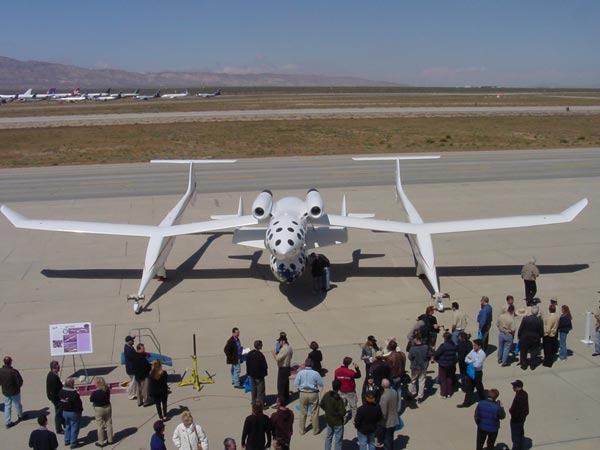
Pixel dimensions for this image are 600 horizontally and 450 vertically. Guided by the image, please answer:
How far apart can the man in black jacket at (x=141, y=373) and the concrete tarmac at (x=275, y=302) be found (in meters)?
0.27

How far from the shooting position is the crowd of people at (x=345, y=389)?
10.4 m

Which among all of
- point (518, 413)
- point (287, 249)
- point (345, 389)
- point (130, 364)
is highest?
point (287, 249)

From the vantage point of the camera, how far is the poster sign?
540 inches

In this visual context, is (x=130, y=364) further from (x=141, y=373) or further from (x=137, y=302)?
(x=137, y=302)

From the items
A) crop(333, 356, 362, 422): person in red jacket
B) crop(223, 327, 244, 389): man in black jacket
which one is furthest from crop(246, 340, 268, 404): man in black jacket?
crop(333, 356, 362, 422): person in red jacket

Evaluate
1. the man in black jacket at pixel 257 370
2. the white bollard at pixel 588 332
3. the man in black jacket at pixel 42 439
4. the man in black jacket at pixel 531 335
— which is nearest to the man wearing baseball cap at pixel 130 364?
the man in black jacket at pixel 257 370

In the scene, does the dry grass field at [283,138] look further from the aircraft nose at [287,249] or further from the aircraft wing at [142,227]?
the aircraft nose at [287,249]

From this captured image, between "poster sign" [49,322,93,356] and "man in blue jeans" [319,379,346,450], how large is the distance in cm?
606

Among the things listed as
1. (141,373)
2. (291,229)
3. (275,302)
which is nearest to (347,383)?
(141,373)

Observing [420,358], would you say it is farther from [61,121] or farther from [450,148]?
[61,121]

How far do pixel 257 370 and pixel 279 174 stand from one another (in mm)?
34282

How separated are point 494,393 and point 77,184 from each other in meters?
38.4

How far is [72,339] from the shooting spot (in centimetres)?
1381

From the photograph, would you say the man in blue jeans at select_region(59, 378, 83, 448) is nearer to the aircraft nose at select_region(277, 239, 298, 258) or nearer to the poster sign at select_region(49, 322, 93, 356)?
the poster sign at select_region(49, 322, 93, 356)
